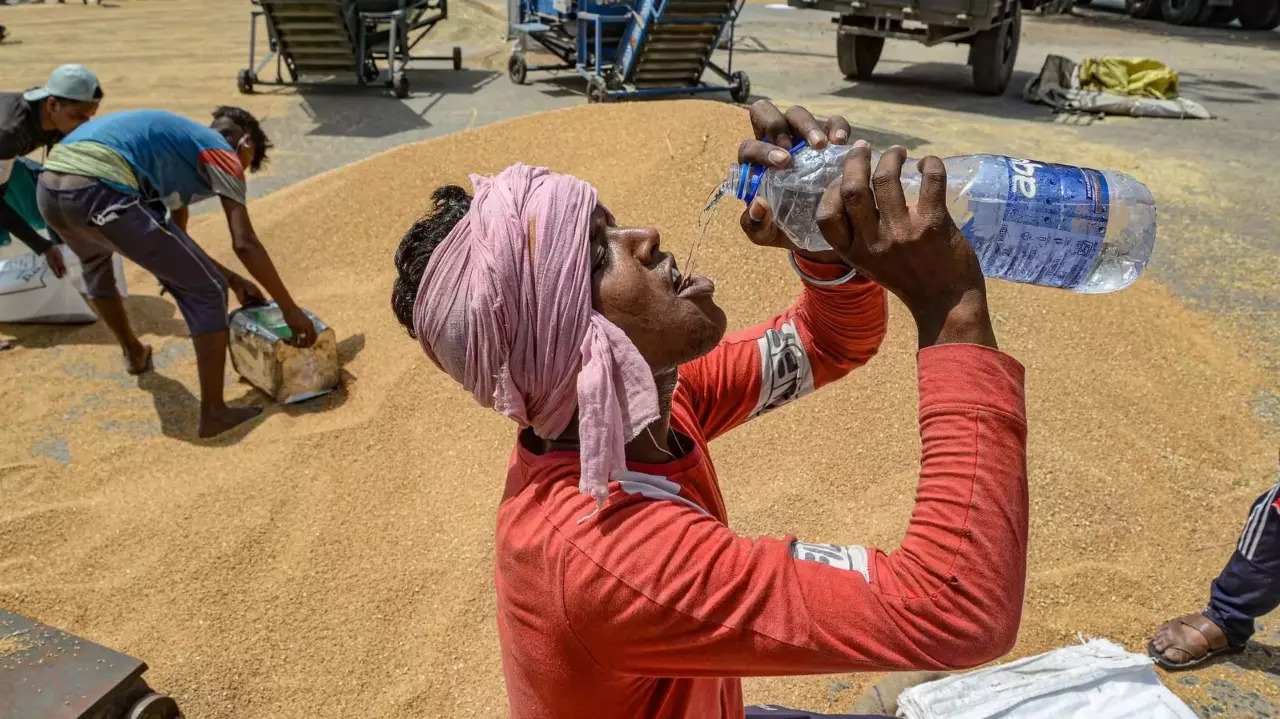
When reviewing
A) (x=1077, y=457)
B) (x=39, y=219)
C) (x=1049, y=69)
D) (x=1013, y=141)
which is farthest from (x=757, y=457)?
(x=1049, y=69)

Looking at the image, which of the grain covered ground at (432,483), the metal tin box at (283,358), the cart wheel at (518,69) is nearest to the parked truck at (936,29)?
the cart wheel at (518,69)

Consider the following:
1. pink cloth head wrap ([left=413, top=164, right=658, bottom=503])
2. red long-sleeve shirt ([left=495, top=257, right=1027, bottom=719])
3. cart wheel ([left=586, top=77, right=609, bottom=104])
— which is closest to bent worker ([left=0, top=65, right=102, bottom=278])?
pink cloth head wrap ([left=413, top=164, right=658, bottom=503])

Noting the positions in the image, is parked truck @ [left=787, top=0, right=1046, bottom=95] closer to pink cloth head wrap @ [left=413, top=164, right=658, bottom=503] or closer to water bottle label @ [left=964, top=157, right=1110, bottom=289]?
water bottle label @ [left=964, top=157, right=1110, bottom=289]

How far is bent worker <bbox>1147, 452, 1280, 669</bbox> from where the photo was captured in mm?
2492

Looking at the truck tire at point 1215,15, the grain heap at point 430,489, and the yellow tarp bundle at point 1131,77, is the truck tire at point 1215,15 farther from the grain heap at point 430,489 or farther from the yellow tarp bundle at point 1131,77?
the grain heap at point 430,489

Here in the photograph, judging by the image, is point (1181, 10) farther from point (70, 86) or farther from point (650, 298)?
point (650, 298)

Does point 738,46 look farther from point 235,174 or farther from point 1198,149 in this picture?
point 235,174

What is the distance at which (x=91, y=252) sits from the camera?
4.54 m

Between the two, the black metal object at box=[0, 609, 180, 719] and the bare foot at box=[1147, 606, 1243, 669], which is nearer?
the black metal object at box=[0, 609, 180, 719]

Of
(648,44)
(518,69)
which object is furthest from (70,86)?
(518,69)

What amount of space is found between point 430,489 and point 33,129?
3223 millimetres

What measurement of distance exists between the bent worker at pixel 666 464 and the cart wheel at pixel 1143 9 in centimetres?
2074

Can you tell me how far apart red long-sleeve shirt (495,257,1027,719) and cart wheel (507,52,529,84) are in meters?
11.6

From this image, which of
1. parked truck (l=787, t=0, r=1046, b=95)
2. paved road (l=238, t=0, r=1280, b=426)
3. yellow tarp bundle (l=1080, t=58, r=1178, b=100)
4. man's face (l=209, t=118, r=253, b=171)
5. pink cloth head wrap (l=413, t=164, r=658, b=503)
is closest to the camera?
pink cloth head wrap (l=413, t=164, r=658, b=503)
